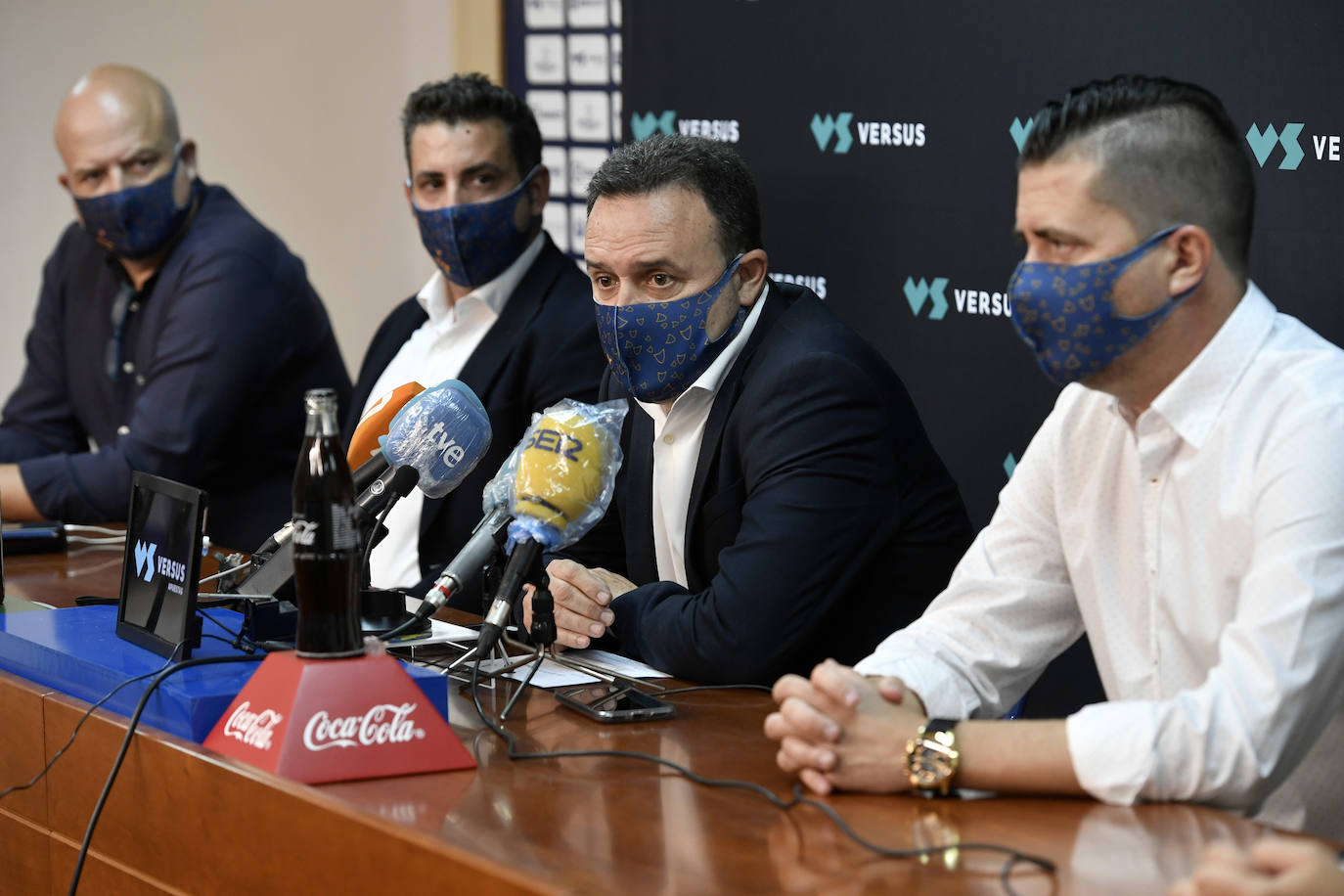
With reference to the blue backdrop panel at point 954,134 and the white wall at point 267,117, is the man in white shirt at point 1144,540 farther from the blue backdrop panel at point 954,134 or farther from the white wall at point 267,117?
the white wall at point 267,117

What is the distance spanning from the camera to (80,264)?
13.5ft

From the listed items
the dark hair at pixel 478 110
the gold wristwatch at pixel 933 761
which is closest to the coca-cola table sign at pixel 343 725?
the gold wristwatch at pixel 933 761

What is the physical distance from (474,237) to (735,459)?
1.11 m

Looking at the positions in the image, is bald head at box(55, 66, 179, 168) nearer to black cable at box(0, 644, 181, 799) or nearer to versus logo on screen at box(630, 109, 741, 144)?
versus logo on screen at box(630, 109, 741, 144)

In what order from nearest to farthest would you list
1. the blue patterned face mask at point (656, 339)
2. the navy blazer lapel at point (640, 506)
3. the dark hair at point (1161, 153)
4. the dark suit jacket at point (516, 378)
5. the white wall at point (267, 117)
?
the dark hair at point (1161, 153), the blue patterned face mask at point (656, 339), the navy blazer lapel at point (640, 506), the dark suit jacket at point (516, 378), the white wall at point (267, 117)

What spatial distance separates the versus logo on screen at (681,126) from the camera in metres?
3.31

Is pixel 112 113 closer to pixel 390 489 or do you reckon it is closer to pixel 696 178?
pixel 696 178

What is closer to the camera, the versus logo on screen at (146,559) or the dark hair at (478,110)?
the versus logo on screen at (146,559)

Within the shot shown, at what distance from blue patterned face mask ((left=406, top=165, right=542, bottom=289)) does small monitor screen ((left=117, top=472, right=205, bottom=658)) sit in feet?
4.32

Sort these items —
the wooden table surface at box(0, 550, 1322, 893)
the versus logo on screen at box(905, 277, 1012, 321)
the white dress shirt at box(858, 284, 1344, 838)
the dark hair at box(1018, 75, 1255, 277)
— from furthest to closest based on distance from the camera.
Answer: the versus logo on screen at box(905, 277, 1012, 321) → the dark hair at box(1018, 75, 1255, 277) → the white dress shirt at box(858, 284, 1344, 838) → the wooden table surface at box(0, 550, 1322, 893)

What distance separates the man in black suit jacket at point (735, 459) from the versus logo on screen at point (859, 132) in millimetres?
490

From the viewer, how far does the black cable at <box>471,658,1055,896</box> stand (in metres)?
1.42

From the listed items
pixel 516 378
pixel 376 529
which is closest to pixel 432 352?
pixel 516 378

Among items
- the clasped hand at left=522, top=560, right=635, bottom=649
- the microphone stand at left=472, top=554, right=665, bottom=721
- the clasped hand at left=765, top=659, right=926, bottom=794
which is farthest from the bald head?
the clasped hand at left=765, top=659, right=926, bottom=794
